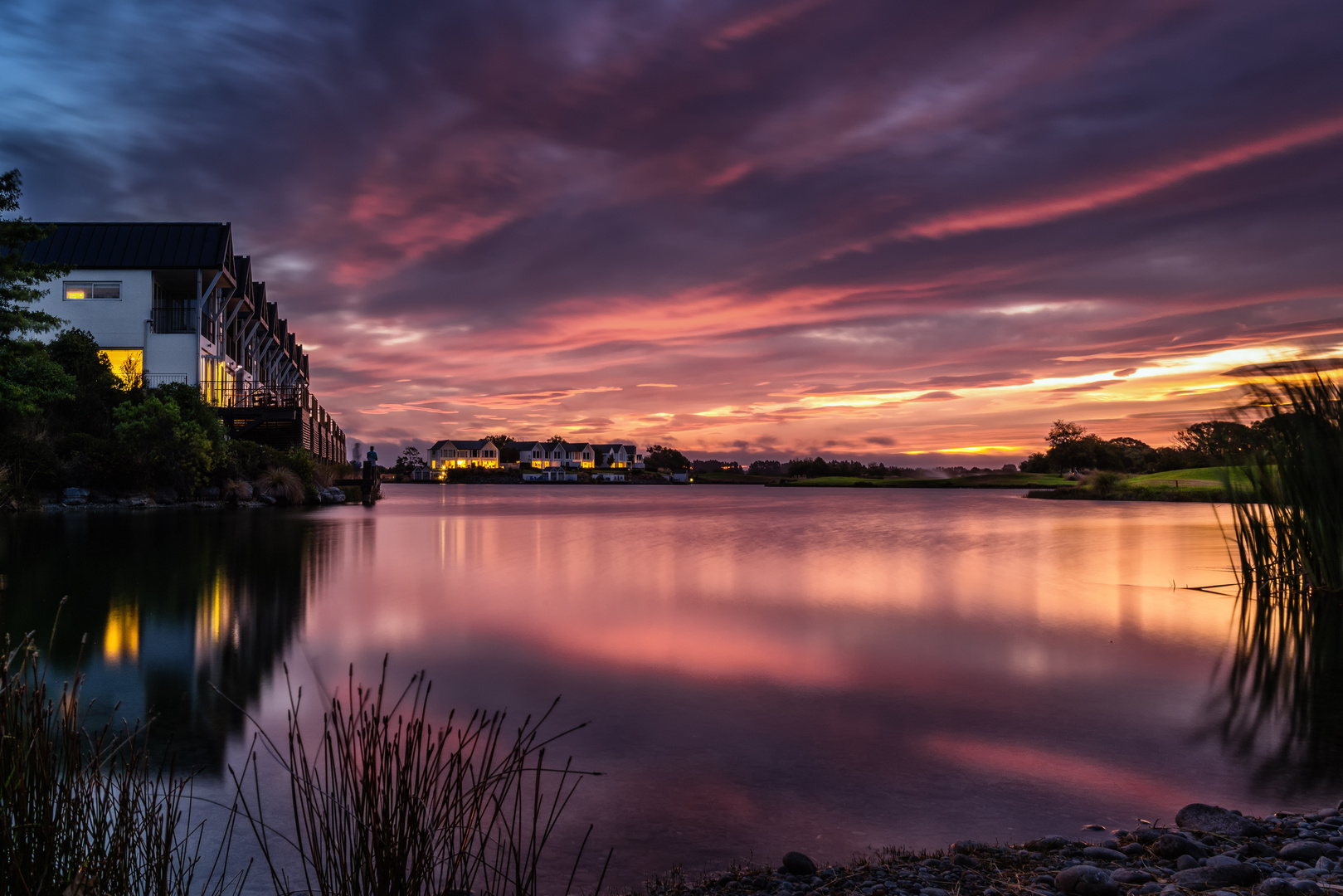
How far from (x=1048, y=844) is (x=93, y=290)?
135 ft

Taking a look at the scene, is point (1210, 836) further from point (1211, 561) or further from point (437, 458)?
point (437, 458)

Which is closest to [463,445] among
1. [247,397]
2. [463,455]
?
[463,455]

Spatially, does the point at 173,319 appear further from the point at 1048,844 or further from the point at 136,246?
the point at 1048,844

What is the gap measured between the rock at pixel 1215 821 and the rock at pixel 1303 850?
221 mm

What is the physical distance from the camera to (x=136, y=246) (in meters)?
33.3

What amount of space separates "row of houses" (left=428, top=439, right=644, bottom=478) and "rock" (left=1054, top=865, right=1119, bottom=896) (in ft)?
420

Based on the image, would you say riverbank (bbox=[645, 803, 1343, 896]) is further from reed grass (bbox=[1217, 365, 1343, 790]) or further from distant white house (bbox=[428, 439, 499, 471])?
distant white house (bbox=[428, 439, 499, 471])

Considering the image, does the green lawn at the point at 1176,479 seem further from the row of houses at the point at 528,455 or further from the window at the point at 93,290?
the row of houses at the point at 528,455

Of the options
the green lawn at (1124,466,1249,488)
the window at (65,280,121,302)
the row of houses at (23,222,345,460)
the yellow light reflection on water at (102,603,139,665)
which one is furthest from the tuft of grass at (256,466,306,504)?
the green lawn at (1124,466,1249,488)

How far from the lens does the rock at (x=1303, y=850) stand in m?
2.96

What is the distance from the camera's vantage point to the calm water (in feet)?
12.2

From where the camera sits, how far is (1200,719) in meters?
5.17

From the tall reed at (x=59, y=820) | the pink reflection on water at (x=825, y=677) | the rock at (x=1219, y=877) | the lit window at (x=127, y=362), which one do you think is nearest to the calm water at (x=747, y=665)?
the pink reflection on water at (x=825, y=677)

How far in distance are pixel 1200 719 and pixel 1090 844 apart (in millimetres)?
2746
